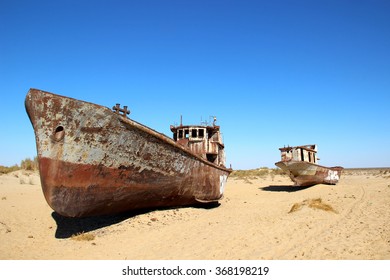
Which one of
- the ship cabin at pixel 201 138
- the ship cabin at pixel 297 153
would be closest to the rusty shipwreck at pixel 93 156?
the ship cabin at pixel 201 138

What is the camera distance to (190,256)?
4590 mm

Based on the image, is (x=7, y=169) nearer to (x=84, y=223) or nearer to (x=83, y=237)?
(x=84, y=223)

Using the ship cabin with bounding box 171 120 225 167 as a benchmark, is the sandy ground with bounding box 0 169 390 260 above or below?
below

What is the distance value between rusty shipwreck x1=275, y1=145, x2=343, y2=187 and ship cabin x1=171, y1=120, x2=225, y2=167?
4.84 metres

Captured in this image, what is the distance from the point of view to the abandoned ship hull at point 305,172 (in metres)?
14.1

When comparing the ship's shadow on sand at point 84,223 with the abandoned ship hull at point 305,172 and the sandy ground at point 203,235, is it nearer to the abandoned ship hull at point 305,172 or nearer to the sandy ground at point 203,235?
the sandy ground at point 203,235

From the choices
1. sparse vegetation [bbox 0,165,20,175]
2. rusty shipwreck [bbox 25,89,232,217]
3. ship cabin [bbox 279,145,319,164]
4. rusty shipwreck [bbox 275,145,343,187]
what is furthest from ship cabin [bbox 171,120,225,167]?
sparse vegetation [bbox 0,165,20,175]

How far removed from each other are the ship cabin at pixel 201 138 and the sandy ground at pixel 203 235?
10.1ft

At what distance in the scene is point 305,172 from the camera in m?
14.5

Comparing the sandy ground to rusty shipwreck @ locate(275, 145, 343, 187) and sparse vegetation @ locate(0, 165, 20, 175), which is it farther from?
sparse vegetation @ locate(0, 165, 20, 175)

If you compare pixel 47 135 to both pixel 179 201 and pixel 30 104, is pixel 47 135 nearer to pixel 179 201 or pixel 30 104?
pixel 30 104

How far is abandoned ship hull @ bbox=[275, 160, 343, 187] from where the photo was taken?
557 inches
